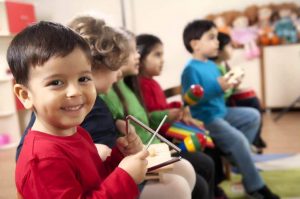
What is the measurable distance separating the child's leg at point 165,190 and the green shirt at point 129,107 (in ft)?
0.64

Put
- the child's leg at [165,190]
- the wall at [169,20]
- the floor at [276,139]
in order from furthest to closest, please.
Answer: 1. the wall at [169,20]
2. the floor at [276,139]
3. the child's leg at [165,190]

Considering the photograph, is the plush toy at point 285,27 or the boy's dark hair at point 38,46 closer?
the boy's dark hair at point 38,46

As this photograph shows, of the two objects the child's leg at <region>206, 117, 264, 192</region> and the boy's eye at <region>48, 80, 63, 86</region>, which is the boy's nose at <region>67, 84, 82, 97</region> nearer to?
the boy's eye at <region>48, 80, 63, 86</region>

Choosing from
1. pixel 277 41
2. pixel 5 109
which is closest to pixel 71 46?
pixel 5 109

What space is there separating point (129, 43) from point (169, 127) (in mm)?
430

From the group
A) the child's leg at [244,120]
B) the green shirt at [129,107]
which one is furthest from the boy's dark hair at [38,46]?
the child's leg at [244,120]

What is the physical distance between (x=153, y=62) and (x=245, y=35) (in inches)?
97.1

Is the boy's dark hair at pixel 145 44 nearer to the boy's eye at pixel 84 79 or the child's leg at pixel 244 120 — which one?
the child's leg at pixel 244 120

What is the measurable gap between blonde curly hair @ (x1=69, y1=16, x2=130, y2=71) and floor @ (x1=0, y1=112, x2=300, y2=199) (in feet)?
4.06

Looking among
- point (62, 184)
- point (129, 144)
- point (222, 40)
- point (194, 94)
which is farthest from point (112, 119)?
point (222, 40)

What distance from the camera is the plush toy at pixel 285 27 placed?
3.55 m

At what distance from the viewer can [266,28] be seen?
11.9ft

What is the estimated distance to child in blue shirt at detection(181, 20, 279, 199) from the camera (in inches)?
61.4

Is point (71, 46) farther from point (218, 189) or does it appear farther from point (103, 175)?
point (218, 189)
